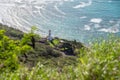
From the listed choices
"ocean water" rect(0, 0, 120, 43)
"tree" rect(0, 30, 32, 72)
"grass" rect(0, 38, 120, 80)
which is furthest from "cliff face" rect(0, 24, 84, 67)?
"grass" rect(0, 38, 120, 80)

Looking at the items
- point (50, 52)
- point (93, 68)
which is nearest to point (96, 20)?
point (50, 52)

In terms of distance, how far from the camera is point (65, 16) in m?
144

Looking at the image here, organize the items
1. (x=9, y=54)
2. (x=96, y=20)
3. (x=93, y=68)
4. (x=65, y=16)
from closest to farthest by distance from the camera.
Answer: (x=93, y=68)
(x=9, y=54)
(x=96, y=20)
(x=65, y=16)

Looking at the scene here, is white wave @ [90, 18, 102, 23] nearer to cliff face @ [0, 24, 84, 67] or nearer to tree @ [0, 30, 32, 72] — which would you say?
cliff face @ [0, 24, 84, 67]

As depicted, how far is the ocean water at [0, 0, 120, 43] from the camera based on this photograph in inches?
4775

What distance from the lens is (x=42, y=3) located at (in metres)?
163

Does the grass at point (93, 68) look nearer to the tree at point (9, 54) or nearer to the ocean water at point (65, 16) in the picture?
the tree at point (9, 54)

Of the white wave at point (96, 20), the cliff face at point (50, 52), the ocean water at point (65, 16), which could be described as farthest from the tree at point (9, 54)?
the white wave at point (96, 20)

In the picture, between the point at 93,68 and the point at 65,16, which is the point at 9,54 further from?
the point at 65,16

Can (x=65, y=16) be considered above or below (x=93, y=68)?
below

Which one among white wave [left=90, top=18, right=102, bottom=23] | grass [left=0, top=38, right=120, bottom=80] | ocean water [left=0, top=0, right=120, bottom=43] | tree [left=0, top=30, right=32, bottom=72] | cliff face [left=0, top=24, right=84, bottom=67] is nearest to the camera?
grass [left=0, top=38, right=120, bottom=80]

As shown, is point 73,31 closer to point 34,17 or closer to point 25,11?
point 34,17

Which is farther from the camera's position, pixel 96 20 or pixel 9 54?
pixel 96 20

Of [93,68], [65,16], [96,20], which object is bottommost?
[96,20]
